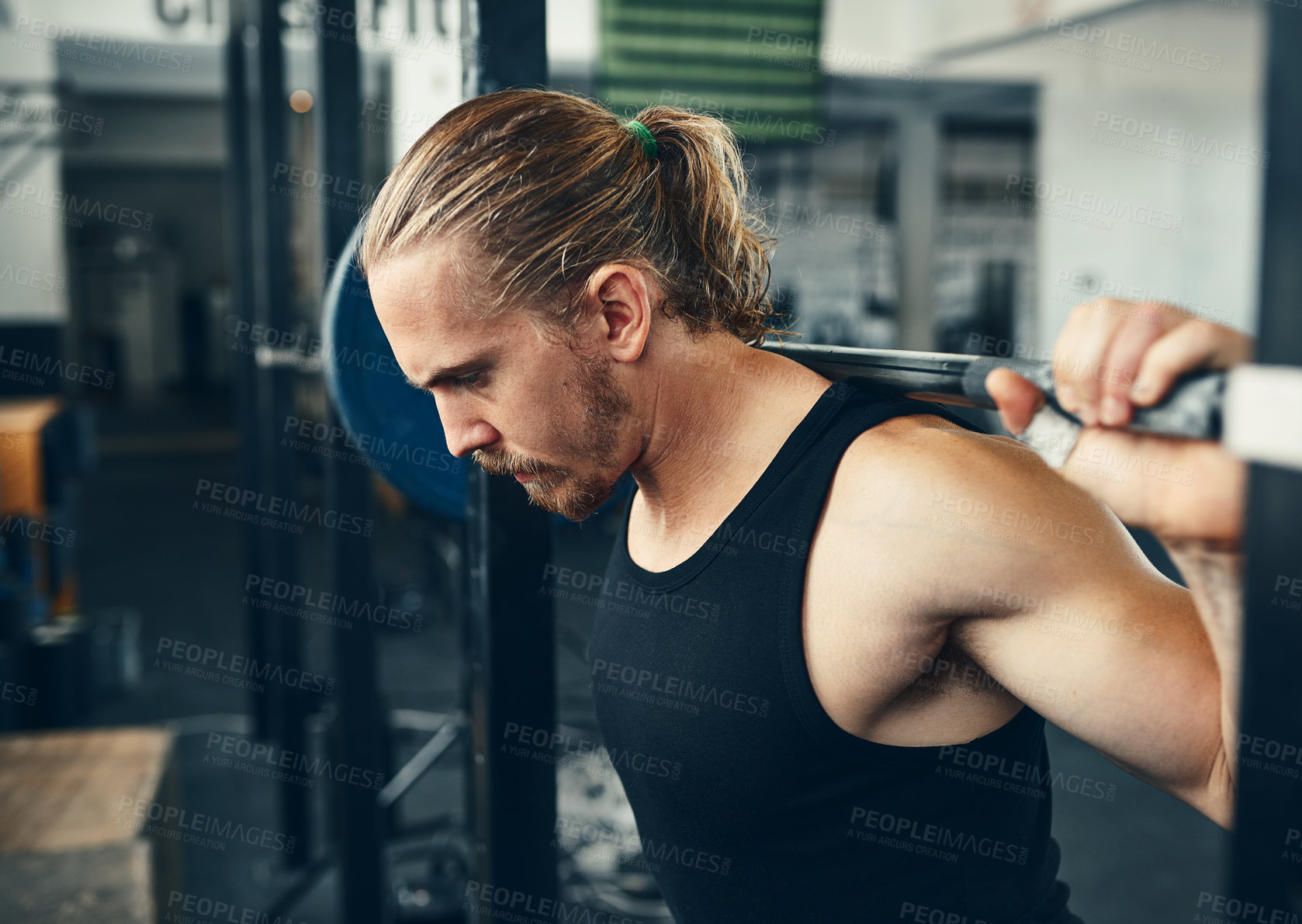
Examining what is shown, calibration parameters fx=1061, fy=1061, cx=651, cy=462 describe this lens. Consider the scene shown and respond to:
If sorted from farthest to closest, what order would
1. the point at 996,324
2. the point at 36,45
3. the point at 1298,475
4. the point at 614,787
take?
the point at 996,324, the point at 36,45, the point at 614,787, the point at 1298,475

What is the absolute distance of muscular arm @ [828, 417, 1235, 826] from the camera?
686mm

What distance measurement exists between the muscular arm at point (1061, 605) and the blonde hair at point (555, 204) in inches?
13.4

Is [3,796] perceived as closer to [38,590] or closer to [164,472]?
[38,590]

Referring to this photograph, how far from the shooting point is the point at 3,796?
2.16 m

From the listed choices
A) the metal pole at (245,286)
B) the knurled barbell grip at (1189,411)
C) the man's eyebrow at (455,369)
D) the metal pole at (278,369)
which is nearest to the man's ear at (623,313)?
the man's eyebrow at (455,369)

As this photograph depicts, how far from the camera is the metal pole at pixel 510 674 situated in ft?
3.63

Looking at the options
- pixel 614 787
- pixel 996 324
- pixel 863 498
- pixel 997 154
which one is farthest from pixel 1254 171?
pixel 863 498

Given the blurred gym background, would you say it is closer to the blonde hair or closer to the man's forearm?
the blonde hair

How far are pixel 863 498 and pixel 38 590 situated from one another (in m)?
3.82

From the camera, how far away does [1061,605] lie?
714mm

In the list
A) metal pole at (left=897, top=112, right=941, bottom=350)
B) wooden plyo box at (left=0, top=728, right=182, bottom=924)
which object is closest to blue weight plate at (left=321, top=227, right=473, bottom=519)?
wooden plyo box at (left=0, top=728, right=182, bottom=924)

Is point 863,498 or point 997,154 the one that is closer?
point 863,498

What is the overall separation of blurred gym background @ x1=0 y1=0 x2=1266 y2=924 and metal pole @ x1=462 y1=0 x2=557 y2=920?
1 centimetres

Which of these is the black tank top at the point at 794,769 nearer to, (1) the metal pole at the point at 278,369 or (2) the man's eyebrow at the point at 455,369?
(2) the man's eyebrow at the point at 455,369
